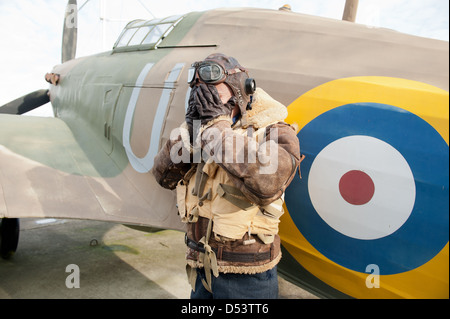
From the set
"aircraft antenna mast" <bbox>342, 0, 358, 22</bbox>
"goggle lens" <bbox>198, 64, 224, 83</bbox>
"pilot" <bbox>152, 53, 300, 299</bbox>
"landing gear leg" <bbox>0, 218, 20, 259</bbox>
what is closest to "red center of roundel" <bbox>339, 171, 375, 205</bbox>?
"pilot" <bbox>152, 53, 300, 299</bbox>

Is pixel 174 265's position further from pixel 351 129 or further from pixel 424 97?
pixel 424 97

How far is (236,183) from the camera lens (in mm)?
1777

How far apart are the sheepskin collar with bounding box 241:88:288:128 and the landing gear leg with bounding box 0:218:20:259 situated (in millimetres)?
4466

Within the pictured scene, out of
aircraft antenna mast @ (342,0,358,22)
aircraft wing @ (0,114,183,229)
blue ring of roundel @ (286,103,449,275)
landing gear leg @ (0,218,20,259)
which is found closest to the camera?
blue ring of roundel @ (286,103,449,275)

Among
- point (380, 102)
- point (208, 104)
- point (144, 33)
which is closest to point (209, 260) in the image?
point (208, 104)

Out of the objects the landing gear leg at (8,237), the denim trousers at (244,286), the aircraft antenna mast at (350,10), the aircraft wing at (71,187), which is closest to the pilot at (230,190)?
the denim trousers at (244,286)

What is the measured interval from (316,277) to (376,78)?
4.47 feet

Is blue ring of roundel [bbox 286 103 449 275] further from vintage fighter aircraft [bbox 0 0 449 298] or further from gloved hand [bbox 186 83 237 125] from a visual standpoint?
gloved hand [bbox 186 83 237 125]

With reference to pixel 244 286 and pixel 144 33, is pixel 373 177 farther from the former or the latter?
pixel 144 33

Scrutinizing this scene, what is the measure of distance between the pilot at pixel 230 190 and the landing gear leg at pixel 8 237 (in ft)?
13.0

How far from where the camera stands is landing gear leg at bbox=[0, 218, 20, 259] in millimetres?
4816

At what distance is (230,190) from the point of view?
1.92 meters

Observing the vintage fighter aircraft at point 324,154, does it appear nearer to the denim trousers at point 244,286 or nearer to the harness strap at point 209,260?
the denim trousers at point 244,286

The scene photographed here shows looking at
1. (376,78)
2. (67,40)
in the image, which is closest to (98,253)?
(376,78)
